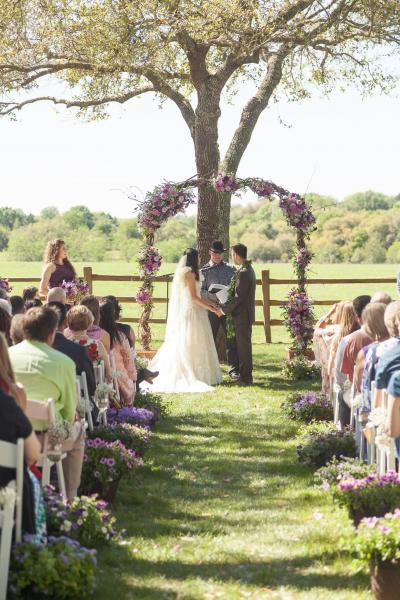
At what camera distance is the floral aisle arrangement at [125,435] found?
8.22m

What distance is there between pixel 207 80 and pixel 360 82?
434 cm

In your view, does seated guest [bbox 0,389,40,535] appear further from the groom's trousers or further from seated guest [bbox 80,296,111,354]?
the groom's trousers

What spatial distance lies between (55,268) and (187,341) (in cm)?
219

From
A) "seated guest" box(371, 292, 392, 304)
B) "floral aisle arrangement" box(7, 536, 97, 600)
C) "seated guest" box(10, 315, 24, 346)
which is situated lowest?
"floral aisle arrangement" box(7, 536, 97, 600)

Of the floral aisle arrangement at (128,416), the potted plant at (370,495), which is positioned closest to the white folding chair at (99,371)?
the floral aisle arrangement at (128,416)

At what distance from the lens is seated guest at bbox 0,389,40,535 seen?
4.67 metres

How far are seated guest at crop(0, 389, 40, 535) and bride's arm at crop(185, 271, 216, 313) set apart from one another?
361 inches

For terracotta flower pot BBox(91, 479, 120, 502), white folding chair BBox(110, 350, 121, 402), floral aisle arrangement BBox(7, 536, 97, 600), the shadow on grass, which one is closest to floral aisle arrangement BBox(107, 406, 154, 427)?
white folding chair BBox(110, 350, 121, 402)

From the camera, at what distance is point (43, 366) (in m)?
6.04

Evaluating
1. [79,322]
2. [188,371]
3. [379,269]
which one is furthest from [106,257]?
[79,322]

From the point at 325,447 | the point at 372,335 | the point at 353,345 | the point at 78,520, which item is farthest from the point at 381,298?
the point at 78,520

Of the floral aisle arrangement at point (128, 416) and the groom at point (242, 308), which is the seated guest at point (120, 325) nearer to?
the floral aisle arrangement at point (128, 416)

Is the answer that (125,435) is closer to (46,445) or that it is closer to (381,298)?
(46,445)

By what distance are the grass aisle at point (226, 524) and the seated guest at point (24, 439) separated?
662 millimetres
